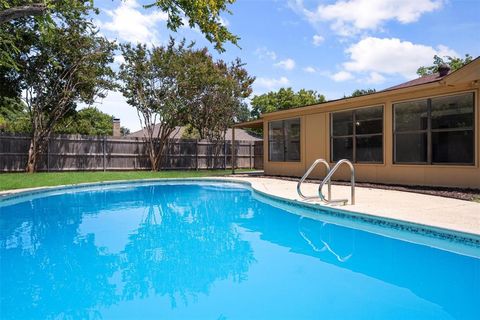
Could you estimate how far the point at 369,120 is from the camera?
11.4 meters

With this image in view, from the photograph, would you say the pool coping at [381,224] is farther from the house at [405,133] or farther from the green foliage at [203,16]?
the green foliage at [203,16]

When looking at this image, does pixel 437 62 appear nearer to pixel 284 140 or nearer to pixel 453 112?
pixel 284 140

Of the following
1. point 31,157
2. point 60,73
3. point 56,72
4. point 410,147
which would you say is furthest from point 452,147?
point 31,157

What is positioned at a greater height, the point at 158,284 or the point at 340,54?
the point at 340,54

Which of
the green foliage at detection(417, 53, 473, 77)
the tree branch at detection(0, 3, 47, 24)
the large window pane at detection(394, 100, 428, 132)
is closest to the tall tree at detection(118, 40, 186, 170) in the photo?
the tree branch at detection(0, 3, 47, 24)

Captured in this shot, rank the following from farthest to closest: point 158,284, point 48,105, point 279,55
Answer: point 279,55, point 48,105, point 158,284

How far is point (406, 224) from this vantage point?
5.50 m

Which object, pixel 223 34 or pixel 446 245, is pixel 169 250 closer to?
pixel 446 245

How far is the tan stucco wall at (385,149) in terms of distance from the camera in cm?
895

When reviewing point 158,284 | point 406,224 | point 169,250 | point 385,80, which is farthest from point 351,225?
point 385,80

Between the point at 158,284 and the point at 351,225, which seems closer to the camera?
the point at 158,284

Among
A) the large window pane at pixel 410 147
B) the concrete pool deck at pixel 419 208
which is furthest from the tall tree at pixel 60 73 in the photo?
the large window pane at pixel 410 147

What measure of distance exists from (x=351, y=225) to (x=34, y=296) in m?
4.86

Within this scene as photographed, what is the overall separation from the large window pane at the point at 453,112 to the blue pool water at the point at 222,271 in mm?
4844
